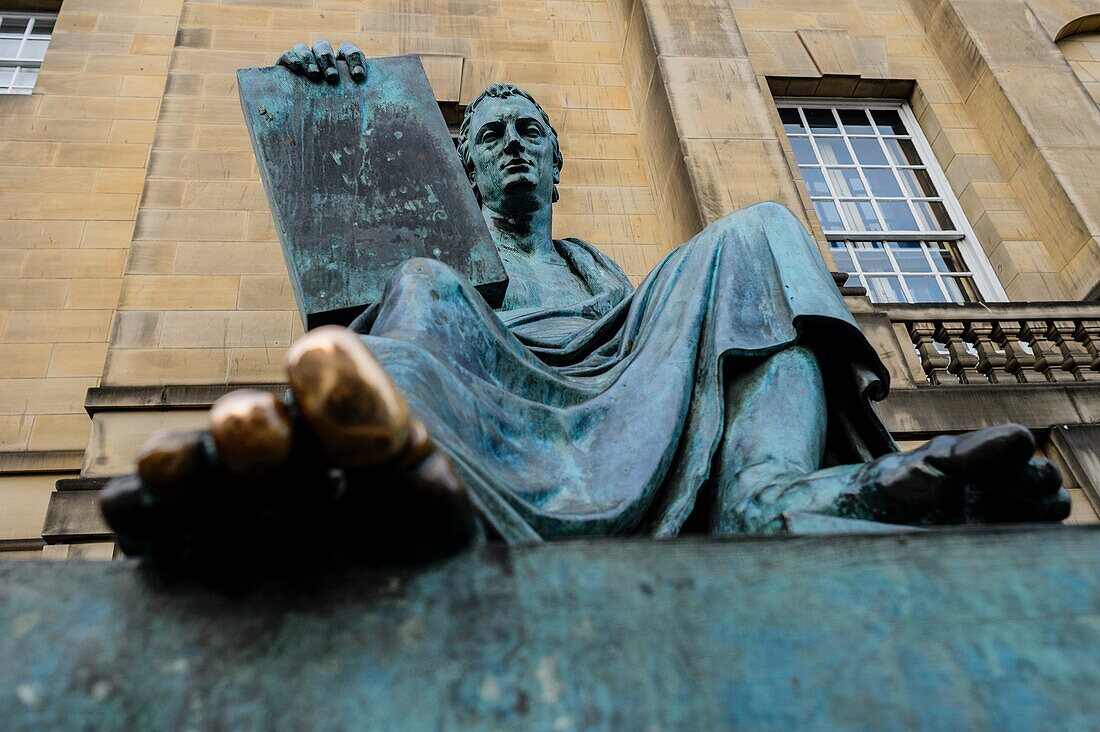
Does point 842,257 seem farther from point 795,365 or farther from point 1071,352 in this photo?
point 795,365

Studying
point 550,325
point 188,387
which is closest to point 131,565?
point 550,325

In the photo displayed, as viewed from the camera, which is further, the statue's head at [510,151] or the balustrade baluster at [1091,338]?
the balustrade baluster at [1091,338]

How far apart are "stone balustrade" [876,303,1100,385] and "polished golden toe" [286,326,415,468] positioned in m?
5.75

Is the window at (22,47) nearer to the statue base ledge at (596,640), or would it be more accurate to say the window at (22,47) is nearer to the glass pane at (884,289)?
the glass pane at (884,289)

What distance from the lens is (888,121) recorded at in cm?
929

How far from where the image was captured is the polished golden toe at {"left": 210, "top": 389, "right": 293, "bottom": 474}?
99cm

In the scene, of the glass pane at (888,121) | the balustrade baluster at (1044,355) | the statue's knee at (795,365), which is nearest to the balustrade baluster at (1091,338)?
the balustrade baluster at (1044,355)

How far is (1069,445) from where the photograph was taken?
18.5 ft

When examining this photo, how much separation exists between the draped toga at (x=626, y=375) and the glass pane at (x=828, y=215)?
6076 millimetres

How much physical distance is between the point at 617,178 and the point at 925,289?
9.81ft

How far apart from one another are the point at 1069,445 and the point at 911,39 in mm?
5327

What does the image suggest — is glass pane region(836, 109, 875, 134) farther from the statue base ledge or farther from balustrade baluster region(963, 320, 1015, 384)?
the statue base ledge

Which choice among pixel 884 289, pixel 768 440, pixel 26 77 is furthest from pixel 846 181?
pixel 26 77

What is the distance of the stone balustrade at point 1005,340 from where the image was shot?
6195 millimetres
